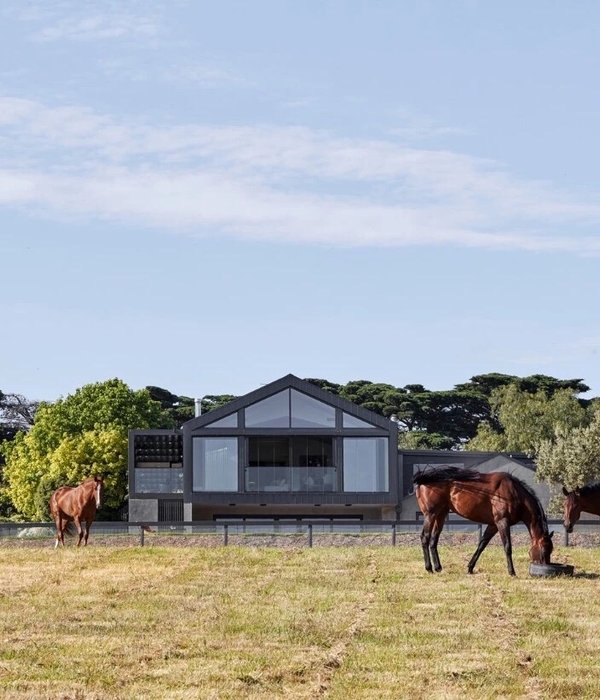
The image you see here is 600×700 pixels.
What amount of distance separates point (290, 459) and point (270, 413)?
2715 mm

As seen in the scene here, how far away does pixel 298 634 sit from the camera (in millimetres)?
16188

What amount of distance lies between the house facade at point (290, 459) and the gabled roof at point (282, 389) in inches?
1.9

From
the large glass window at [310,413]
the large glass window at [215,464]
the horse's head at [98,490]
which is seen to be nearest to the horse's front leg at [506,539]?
the horse's head at [98,490]

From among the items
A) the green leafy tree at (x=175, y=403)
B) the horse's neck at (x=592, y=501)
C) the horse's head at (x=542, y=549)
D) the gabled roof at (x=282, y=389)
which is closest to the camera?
the horse's head at (x=542, y=549)

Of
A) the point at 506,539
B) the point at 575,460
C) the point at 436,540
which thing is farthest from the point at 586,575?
the point at 575,460

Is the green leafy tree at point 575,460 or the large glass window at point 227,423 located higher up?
the large glass window at point 227,423

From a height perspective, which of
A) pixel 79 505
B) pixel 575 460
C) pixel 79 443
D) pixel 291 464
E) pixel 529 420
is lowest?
pixel 79 505

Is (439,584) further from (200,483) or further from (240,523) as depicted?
(200,483)

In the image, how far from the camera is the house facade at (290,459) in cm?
6475

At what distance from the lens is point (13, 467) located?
87.7m

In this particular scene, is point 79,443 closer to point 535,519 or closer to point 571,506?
point 571,506

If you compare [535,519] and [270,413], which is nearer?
[535,519]

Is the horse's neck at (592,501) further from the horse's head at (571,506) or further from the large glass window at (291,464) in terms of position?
the large glass window at (291,464)

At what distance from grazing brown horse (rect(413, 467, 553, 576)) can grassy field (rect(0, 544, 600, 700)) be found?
732mm
